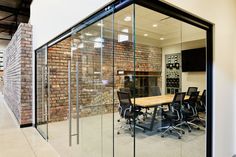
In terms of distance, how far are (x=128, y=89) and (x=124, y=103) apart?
0.51m

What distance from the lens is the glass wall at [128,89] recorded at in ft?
9.41

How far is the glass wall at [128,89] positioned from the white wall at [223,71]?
309 millimetres

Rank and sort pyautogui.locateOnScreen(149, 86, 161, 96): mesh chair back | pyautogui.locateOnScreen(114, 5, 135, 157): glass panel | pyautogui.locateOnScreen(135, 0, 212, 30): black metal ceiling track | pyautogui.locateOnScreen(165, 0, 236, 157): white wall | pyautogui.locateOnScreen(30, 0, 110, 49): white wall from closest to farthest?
pyautogui.locateOnScreen(135, 0, 212, 30): black metal ceiling track
pyautogui.locateOnScreen(30, 0, 110, 49): white wall
pyautogui.locateOnScreen(165, 0, 236, 157): white wall
pyautogui.locateOnScreen(114, 5, 135, 157): glass panel
pyautogui.locateOnScreen(149, 86, 161, 96): mesh chair back

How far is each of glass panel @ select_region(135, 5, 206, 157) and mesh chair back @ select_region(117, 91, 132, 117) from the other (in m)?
0.21

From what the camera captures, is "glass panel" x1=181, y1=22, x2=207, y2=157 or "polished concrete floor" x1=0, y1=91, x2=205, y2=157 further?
"glass panel" x1=181, y1=22, x2=207, y2=157

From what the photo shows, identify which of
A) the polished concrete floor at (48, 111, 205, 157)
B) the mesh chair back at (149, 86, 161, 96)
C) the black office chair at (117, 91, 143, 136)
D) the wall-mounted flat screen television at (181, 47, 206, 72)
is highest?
the wall-mounted flat screen television at (181, 47, 206, 72)

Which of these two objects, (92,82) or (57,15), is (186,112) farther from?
(57,15)

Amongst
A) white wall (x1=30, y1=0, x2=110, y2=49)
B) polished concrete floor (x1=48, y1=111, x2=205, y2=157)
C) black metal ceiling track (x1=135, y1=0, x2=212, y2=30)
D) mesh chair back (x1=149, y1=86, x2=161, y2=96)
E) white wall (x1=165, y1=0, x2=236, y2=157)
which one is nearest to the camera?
black metal ceiling track (x1=135, y1=0, x2=212, y2=30)

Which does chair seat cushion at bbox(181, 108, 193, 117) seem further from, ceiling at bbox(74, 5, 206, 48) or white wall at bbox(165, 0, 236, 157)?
ceiling at bbox(74, 5, 206, 48)

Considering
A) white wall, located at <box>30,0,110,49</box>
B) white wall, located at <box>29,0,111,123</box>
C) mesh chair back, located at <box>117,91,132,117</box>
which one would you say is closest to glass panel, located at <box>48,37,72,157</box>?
white wall, located at <box>29,0,111,123</box>

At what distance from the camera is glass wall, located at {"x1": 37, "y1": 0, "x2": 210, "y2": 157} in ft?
9.41

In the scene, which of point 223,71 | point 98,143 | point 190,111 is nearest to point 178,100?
point 190,111

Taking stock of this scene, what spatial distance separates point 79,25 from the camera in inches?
104

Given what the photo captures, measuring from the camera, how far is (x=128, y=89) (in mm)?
4434
